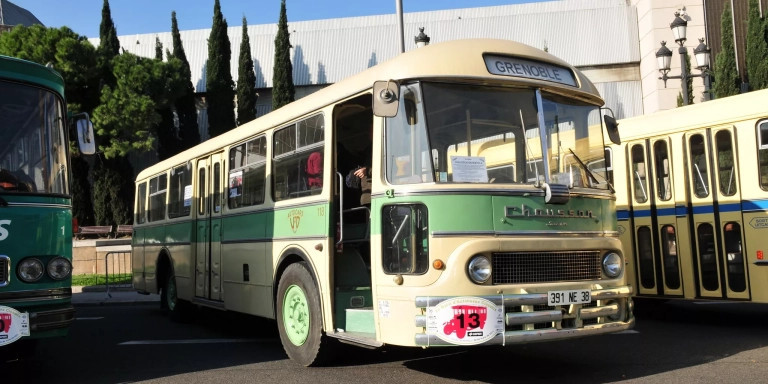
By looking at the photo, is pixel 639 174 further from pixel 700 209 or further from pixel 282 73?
pixel 282 73

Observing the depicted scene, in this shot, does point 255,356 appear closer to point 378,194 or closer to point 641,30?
point 378,194

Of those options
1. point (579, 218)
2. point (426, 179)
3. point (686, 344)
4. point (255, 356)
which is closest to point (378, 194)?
point (426, 179)

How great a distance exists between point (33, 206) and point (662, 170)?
27.6ft

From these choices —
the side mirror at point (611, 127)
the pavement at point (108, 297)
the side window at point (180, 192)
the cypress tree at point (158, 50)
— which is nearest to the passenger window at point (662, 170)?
the side mirror at point (611, 127)

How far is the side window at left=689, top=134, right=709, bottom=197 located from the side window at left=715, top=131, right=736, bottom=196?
0.22 meters

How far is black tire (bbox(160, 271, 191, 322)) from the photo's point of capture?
12.1 metres

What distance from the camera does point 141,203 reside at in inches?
576

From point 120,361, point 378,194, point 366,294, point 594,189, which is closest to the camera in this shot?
point 378,194

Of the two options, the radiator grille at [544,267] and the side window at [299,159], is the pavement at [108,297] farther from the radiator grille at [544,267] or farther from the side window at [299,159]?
the radiator grille at [544,267]

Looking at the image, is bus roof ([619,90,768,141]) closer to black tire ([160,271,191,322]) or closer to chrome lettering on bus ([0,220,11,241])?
black tire ([160,271,191,322])

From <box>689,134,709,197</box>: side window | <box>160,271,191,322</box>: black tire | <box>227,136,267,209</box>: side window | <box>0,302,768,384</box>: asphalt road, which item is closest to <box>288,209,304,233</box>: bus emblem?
<box>227,136,267,209</box>: side window

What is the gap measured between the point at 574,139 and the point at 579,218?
829 millimetres

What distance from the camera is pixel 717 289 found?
941 centimetres

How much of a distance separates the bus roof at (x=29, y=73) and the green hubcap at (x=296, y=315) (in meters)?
3.18
